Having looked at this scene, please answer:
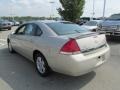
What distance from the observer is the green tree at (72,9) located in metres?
21.0

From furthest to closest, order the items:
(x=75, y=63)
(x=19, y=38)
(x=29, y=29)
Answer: (x=19, y=38) < (x=29, y=29) < (x=75, y=63)

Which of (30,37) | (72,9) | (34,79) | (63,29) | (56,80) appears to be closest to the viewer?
(56,80)

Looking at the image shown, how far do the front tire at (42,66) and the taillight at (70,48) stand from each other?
864mm

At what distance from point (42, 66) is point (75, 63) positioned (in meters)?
1.28

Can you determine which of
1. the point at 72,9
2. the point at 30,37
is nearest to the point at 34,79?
the point at 30,37

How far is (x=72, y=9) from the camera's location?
21.2m

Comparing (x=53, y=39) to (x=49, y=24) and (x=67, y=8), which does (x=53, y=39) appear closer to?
(x=49, y=24)

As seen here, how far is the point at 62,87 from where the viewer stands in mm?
3961

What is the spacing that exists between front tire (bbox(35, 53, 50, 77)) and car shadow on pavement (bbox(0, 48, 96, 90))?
13 cm

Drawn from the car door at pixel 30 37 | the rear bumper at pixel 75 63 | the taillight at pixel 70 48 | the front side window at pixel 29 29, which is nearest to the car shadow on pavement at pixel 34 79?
the rear bumper at pixel 75 63

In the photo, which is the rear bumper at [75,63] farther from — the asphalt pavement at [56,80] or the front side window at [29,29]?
the front side window at [29,29]

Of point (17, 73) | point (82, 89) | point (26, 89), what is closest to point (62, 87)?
point (82, 89)

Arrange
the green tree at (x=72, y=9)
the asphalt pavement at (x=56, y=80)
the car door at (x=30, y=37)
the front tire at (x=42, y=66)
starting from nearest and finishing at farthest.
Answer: the asphalt pavement at (x=56, y=80)
the front tire at (x=42, y=66)
the car door at (x=30, y=37)
the green tree at (x=72, y=9)

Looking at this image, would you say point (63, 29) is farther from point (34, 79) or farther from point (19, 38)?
point (19, 38)
